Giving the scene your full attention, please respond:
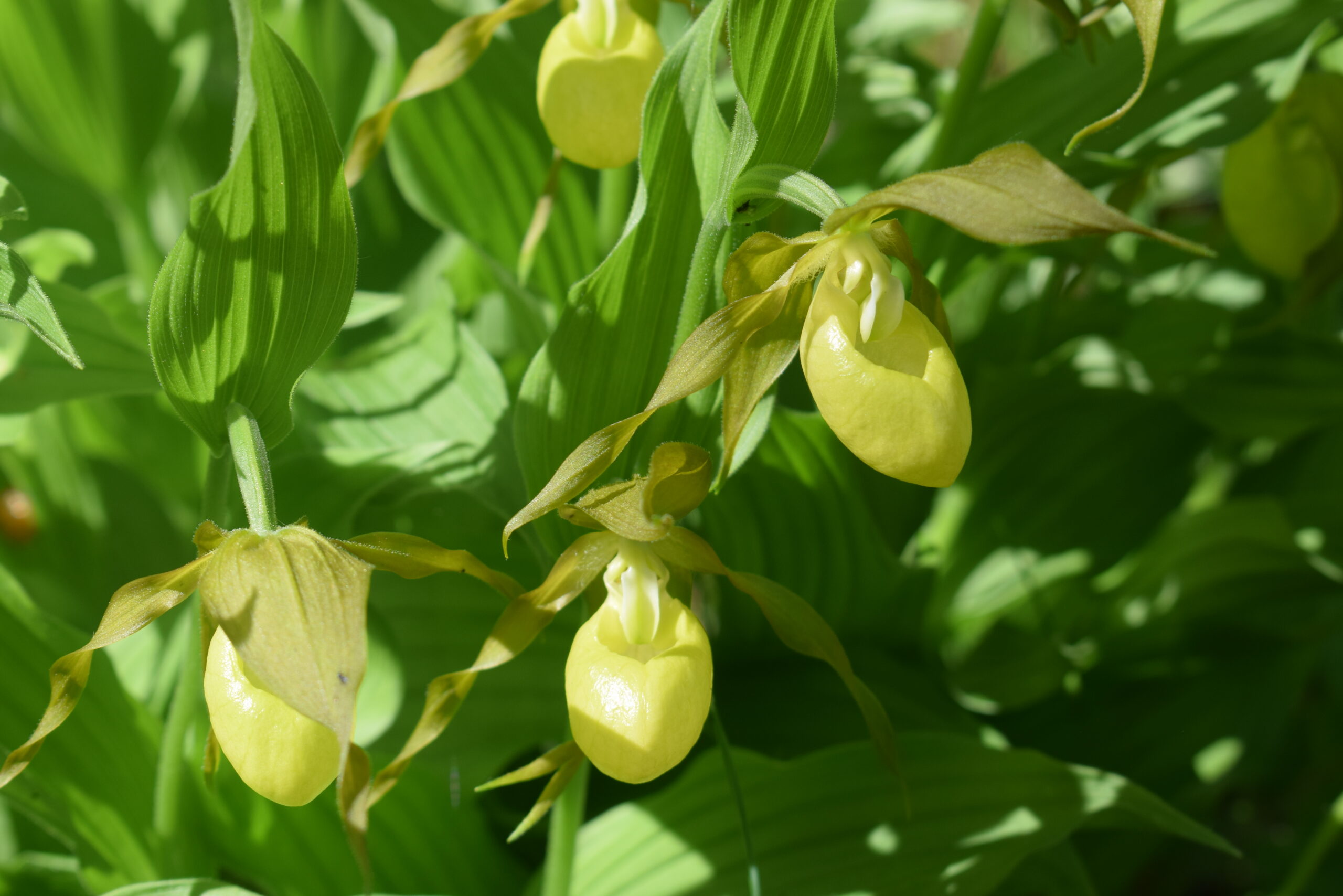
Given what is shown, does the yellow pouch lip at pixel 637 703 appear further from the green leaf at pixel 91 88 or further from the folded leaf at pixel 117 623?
the green leaf at pixel 91 88

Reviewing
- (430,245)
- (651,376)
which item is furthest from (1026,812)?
(430,245)

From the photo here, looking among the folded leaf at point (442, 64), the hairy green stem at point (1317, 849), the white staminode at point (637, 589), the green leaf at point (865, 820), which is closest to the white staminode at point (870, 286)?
the white staminode at point (637, 589)

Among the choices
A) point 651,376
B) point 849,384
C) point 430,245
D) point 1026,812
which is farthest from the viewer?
point 430,245

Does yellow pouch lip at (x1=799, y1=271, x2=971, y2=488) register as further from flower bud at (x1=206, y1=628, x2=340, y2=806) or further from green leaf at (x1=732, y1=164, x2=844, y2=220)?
flower bud at (x1=206, y1=628, x2=340, y2=806)

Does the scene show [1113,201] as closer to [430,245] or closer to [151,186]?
[430,245]

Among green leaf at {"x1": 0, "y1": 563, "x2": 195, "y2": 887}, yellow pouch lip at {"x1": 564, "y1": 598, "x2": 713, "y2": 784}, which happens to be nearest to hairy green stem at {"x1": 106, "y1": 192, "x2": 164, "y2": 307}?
green leaf at {"x1": 0, "y1": 563, "x2": 195, "y2": 887}

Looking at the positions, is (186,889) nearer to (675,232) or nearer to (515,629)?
(515,629)
